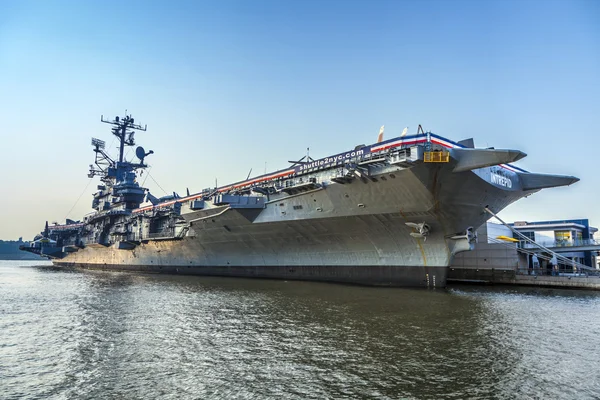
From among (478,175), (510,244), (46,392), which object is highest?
(478,175)

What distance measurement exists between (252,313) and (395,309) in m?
4.52

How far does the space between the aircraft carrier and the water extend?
147 inches

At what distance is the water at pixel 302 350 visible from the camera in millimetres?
6039

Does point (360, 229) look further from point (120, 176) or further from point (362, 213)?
point (120, 176)

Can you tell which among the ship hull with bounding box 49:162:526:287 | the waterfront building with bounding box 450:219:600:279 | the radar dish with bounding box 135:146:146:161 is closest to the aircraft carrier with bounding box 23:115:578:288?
the ship hull with bounding box 49:162:526:287

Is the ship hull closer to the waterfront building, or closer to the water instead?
the water

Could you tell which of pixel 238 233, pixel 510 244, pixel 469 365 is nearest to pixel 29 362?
pixel 469 365

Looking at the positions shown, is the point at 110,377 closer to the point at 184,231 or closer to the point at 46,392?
the point at 46,392

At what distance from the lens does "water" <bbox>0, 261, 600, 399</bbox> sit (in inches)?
238

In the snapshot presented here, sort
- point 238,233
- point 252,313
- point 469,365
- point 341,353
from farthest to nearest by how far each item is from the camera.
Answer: point 238,233 < point 252,313 < point 341,353 < point 469,365

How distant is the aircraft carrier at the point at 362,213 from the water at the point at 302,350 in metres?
3.74

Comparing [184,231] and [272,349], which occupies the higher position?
[184,231]

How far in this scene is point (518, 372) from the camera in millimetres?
6738

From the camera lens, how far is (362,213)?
1731 cm
